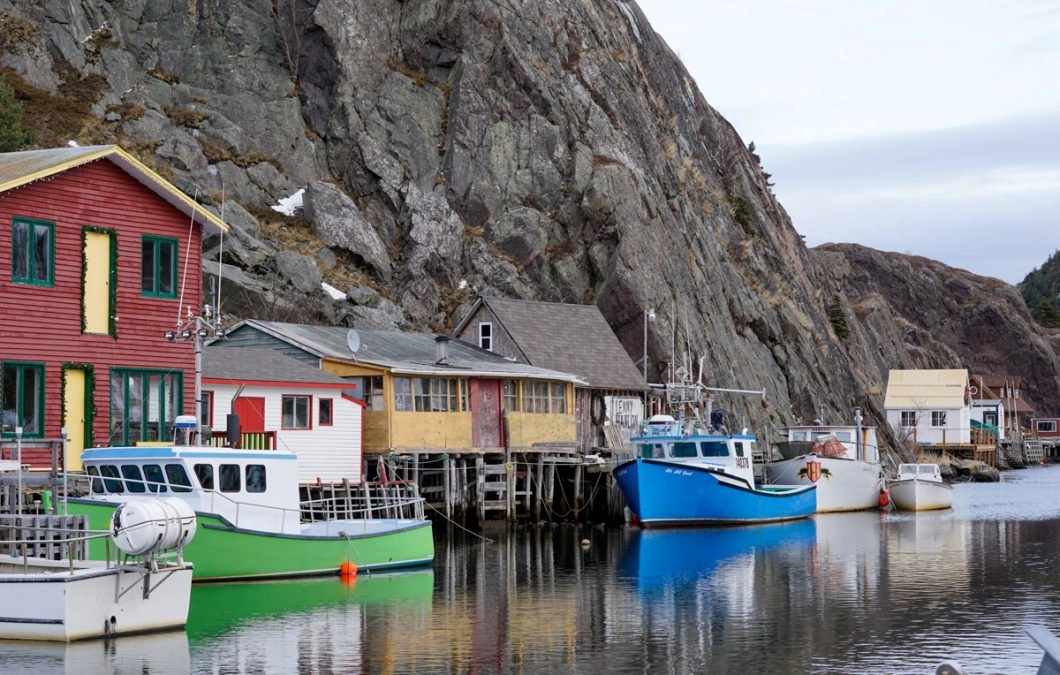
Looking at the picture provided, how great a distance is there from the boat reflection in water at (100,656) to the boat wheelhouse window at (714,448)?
34.5m

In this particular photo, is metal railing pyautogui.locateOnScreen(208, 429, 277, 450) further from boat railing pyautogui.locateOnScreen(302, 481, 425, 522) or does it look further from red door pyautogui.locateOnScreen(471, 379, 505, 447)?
red door pyautogui.locateOnScreen(471, 379, 505, 447)

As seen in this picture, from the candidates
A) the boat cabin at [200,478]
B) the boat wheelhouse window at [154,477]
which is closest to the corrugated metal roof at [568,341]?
the boat cabin at [200,478]

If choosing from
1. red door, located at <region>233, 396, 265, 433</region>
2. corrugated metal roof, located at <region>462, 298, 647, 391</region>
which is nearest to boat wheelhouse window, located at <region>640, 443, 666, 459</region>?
corrugated metal roof, located at <region>462, 298, 647, 391</region>

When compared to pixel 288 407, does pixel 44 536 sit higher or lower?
lower

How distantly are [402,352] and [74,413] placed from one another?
768 inches

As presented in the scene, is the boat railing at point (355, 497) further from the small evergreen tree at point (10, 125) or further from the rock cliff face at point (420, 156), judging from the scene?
the small evergreen tree at point (10, 125)

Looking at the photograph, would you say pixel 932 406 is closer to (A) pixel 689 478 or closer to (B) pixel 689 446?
(B) pixel 689 446

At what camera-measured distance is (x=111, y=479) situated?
118ft

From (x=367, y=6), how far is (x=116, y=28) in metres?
14.8

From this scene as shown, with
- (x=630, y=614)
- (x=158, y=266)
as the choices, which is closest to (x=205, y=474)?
(x=158, y=266)

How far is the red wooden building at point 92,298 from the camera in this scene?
3869 cm

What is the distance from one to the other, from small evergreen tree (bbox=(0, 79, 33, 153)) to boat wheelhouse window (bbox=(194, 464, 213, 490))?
3452cm

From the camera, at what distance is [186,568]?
2761 cm

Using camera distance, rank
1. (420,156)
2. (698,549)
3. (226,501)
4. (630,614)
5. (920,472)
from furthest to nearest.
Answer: (420,156)
(920,472)
(698,549)
(226,501)
(630,614)
